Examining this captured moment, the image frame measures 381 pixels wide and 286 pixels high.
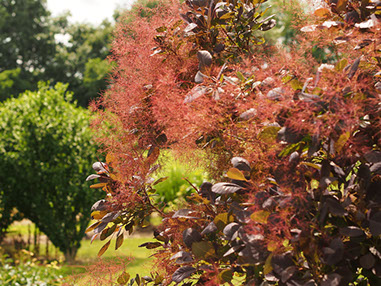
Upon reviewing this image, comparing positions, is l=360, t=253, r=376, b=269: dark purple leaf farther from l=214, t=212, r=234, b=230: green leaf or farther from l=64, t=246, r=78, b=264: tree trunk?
l=64, t=246, r=78, b=264: tree trunk

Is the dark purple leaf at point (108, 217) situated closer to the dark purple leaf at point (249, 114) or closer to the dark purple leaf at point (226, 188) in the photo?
the dark purple leaf at point (226, 188)

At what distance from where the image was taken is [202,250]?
1.52 m

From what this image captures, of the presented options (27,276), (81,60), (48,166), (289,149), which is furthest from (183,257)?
(81,60)

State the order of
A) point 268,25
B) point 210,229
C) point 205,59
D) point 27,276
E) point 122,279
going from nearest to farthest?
point 210,229 → point 205,59 → point 122,279 → point 268,25 → point 27,276

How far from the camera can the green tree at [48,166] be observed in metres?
7.07

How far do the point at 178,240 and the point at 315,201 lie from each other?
749mm

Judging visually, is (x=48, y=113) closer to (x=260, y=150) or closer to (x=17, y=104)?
(x=17, y=104)

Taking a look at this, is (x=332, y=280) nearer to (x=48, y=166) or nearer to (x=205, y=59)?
(x=205, y=59)

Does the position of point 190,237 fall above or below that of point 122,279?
above

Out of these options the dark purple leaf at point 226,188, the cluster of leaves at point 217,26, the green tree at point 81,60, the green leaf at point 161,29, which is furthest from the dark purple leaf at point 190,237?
the green tree at point 81,60

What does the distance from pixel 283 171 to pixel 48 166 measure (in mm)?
6474

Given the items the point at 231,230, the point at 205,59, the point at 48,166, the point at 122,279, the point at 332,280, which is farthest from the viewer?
the point at 48,166

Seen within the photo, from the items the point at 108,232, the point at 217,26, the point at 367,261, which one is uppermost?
the point at 217,26

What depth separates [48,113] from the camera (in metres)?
7.26
